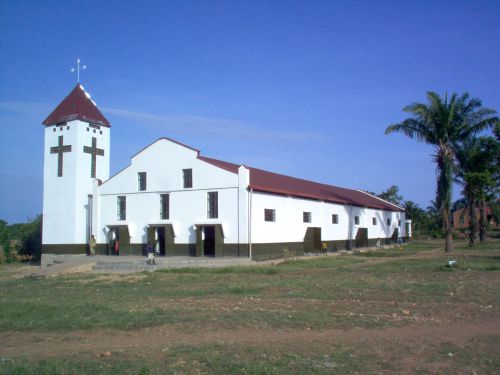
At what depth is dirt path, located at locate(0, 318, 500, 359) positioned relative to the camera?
8.15m

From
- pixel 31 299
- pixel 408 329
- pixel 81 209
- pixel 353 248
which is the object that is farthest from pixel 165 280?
pixel 353 248

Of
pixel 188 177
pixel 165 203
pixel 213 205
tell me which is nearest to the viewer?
pixel 213 205

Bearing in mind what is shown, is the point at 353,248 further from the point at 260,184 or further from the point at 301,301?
the point at 301,301

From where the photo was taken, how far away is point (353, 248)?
135ft

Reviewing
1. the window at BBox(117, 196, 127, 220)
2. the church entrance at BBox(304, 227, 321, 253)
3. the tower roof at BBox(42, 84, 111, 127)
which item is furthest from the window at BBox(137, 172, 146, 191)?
the church entrance at BBox(304, 227, 321, 253)

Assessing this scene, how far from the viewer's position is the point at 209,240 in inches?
1179

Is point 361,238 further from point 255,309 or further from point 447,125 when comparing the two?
point 255,309

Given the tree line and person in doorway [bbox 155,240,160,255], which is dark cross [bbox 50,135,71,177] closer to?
the tree line

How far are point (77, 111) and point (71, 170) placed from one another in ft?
14.0

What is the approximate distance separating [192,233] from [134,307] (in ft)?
59.5

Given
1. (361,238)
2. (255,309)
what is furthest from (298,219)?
(255,309)

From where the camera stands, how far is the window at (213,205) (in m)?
29.5

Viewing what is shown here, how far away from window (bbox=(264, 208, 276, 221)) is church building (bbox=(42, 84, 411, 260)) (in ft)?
0.20

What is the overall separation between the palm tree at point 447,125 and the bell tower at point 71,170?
21716 millimetres
